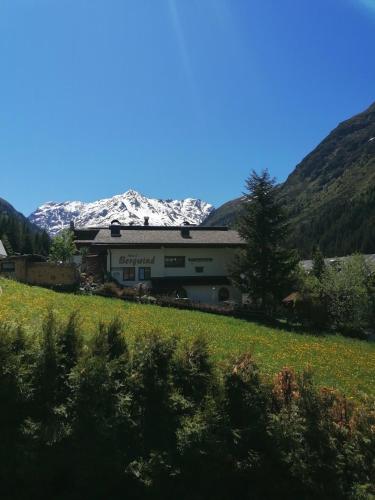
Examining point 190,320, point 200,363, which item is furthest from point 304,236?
point 200,363

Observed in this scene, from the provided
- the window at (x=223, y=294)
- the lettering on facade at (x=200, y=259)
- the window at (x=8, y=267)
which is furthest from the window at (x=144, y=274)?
the window at (x=8, y=267)

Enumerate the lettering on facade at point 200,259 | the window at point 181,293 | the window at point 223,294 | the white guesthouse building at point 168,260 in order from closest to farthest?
1. the window at point 181,293
2. the white guesthouse building at point 168,260
3. the window at point 223,294
4. the lettering on facade at point 200,259

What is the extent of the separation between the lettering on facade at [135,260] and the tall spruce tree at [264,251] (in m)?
10.1

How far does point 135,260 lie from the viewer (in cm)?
4162

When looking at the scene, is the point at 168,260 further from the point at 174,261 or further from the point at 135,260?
the point at 135,260

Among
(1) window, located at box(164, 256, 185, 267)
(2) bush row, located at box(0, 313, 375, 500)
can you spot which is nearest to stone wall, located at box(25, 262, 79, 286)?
(1) window, located at box(164, 256, 185, 267)

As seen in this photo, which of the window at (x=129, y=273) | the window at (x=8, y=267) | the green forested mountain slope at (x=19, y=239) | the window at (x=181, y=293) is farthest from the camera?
the green forested mountain slope at (x=19, y=239)

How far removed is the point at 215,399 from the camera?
7875mm

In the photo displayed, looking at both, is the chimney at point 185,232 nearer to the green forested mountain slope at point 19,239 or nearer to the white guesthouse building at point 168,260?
the white guesthouse building at point 168,260

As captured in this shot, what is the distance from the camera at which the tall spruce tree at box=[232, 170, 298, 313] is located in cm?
3344

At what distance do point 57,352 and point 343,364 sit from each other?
1383 cm

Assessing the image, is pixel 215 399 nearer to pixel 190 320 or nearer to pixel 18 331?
pixel 18 331

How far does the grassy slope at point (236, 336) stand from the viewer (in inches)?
604

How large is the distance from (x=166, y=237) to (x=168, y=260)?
8.42 feet
